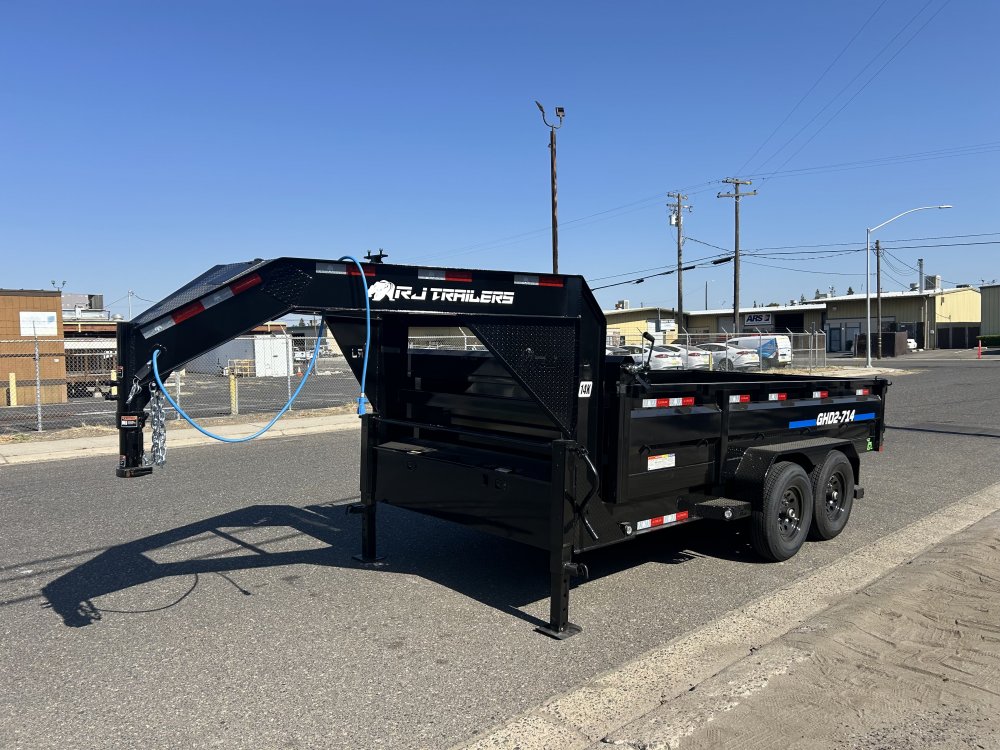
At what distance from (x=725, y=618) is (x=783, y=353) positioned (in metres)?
36.2

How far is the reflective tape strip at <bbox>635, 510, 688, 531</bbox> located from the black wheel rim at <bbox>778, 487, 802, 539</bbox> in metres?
0.99

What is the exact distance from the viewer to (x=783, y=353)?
38.6m

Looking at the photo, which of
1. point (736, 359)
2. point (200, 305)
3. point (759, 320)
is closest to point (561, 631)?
point (200, 305)

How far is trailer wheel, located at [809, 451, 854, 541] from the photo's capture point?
6449mm

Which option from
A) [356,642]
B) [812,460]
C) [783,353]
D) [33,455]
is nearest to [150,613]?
[356,642]

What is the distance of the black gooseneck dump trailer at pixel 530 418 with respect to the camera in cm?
427

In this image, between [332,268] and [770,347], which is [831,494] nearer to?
[332,268]

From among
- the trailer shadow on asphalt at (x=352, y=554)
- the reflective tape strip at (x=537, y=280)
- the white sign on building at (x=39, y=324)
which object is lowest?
the trailer shadow on asphalt at (x=352, y=554)

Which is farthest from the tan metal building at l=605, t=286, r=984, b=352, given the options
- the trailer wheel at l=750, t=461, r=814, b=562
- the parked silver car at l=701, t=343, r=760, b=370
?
the trailer wheel at l=750, t=461, r=814, b=562

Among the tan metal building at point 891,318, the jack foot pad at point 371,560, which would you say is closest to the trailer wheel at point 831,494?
the jack foot pad at point 371,560

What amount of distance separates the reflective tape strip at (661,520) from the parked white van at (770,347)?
30978mm

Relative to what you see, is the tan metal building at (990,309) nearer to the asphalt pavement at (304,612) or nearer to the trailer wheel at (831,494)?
the asphalt pavement at (304,612)

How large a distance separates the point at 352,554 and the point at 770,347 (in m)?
34.1

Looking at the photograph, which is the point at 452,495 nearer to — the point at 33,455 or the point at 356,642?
the point at 356,642
